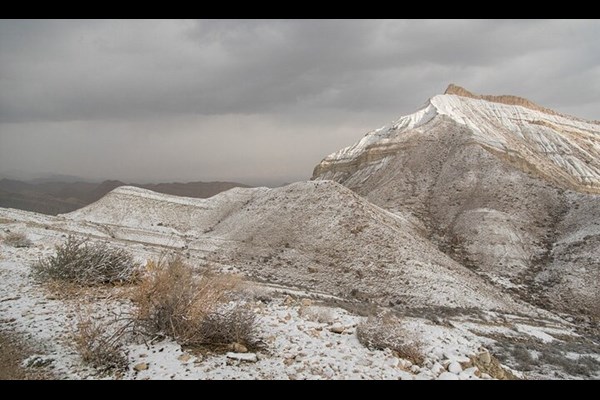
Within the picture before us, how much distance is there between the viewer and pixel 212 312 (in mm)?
6613

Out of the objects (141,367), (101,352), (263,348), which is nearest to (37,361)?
(101,352)

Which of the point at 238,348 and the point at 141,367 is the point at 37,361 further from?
the point at 238,348

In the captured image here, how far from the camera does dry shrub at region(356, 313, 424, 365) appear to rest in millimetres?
6387

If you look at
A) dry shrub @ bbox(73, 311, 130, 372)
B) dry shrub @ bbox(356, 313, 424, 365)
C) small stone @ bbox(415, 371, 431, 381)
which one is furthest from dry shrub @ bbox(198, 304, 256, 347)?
small stone @ bbox(415, 371, 431, 381)

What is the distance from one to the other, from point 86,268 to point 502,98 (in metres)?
77.5

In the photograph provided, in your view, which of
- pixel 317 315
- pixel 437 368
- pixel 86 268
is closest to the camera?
pixel 437 368

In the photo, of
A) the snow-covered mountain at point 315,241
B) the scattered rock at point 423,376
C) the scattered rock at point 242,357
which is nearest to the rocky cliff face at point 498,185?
the snow-covered mountain at point 315,241

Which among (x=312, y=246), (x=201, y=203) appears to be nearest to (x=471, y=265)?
(x=312, y=246)

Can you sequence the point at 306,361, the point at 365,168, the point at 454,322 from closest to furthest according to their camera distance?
the point at 306,361, the point at 454,322, the point at 365,168

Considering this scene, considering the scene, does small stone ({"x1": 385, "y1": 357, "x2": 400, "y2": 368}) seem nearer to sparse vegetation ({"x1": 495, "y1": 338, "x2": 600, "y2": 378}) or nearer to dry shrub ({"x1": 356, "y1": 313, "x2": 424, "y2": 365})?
dry shrub ({"x1": 356, "y1": 313, "x2": 424, "y2": 365})

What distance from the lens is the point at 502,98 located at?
227 feet

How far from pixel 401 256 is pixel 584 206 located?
17.3m

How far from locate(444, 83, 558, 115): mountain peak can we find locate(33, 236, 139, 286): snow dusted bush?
72739 mm

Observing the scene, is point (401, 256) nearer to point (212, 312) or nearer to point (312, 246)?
point (312, 246)
